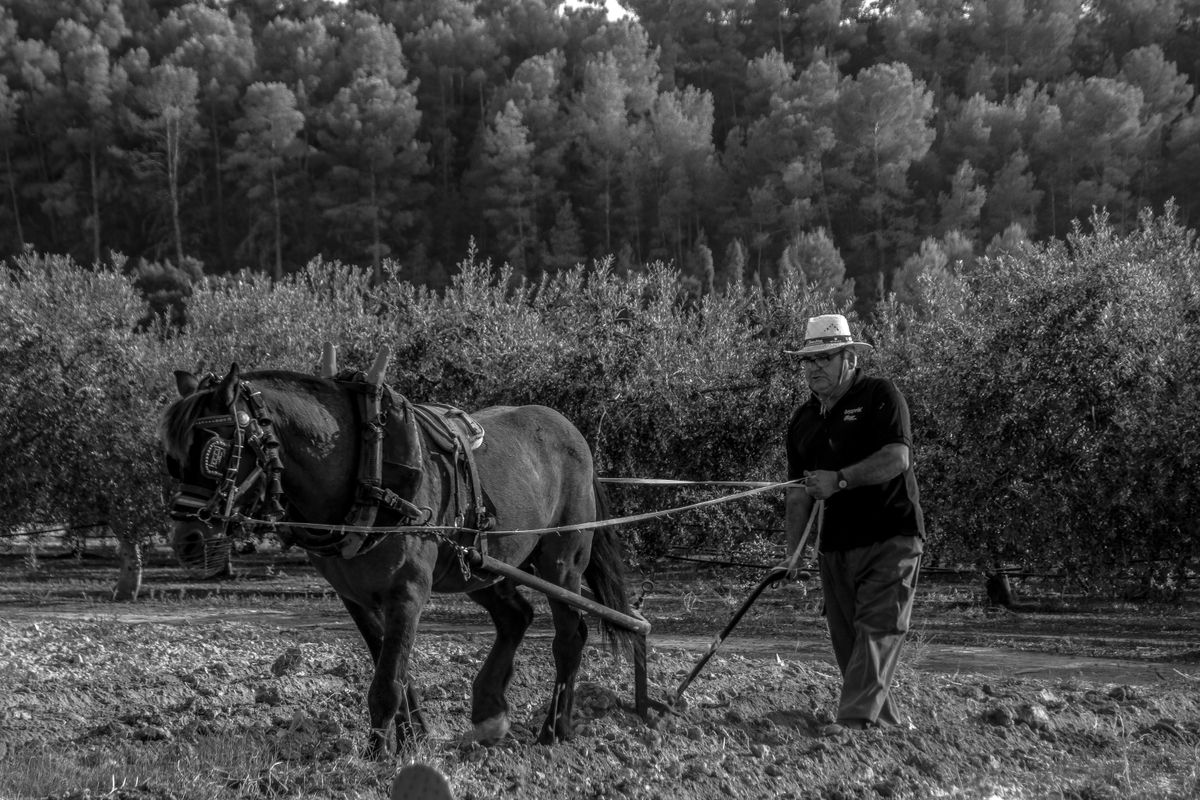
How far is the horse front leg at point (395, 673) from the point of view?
6.22 meters

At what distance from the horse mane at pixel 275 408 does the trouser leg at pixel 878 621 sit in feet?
9.50

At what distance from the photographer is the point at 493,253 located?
2820 inches

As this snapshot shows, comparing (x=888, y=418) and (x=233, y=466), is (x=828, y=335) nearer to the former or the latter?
(x=888, y=418)

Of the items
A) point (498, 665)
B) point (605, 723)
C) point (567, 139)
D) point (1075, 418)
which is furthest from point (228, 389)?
point (567, 139)

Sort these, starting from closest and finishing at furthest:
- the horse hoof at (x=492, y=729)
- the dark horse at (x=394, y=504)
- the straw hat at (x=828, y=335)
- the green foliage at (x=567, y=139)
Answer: the dark horse at (x=394, y=504), the straw hat at (x=828, y=335), the horse hoof at (x=492, y=729), the green foliage at (x=567, y=139)

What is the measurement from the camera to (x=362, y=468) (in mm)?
6312

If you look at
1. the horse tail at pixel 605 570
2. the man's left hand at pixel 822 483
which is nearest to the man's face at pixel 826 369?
the man's left hand at pixel 822 483

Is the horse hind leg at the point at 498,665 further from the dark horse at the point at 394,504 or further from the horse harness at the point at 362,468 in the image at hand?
the horse harness at the point at 362,468

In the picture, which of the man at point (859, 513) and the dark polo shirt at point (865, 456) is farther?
the dark polo shirt at point (865, 456)

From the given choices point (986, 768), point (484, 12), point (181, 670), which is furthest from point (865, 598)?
point (484, 12)

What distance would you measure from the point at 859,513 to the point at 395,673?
8.40 ft

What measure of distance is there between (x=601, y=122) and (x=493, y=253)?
44.0ft

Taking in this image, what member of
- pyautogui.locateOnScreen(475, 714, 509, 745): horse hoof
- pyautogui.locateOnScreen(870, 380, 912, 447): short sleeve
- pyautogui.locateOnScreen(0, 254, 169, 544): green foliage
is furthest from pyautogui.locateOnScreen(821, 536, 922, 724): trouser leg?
pyautogui.locateOnScreen(0, 254, 169, 544): green foliage

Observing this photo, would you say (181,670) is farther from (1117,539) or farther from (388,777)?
(1117,539)
